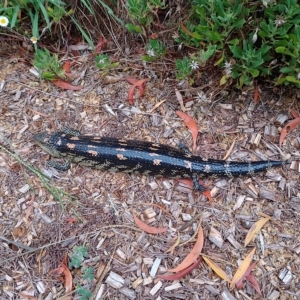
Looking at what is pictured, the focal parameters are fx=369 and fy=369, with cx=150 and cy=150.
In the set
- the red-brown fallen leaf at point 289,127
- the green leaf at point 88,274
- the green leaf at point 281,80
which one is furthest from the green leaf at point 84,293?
the green leaf at point 281,80

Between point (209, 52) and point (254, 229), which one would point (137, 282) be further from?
point (209, 52)

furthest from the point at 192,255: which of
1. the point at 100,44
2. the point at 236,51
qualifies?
the point at 100,44

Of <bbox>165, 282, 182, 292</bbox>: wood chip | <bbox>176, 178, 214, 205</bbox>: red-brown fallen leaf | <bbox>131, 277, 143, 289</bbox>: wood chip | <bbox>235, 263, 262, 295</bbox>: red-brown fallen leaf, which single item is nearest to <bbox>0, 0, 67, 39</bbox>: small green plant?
<bbox>176, 178, 214, 205</bbox>: red-brown fallen leaf

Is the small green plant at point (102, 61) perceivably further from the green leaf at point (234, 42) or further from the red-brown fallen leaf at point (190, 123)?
the green leaf at point (234, 42)

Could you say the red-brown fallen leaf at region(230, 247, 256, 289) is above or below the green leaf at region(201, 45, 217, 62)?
below

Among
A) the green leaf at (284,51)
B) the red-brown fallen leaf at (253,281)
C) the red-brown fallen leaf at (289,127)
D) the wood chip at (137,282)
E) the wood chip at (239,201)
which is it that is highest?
the green leaf at (284,51)

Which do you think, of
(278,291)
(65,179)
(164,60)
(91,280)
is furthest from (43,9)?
(278,291)

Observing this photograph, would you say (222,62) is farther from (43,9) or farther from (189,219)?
(43,9)

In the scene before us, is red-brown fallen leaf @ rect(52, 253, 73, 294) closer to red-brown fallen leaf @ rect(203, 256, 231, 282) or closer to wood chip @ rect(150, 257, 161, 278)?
wood chip @ rect(150, 257, 161, 278)
